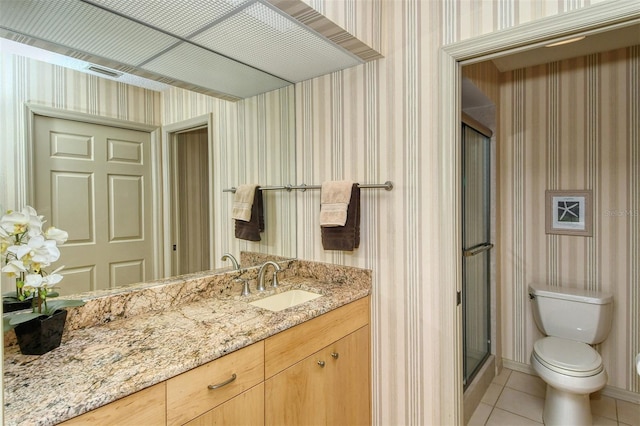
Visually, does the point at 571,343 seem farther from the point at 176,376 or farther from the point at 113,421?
the point at 113,421

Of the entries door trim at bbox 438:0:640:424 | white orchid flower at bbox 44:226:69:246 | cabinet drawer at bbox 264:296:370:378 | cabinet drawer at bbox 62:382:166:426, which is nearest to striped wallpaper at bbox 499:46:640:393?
door trim at bbox 438:0:640:424

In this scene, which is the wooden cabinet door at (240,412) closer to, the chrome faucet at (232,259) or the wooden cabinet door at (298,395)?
the wooden cabinet door at (298,395)

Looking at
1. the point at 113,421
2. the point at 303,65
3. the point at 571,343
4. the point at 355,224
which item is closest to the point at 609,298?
the point at 571,343

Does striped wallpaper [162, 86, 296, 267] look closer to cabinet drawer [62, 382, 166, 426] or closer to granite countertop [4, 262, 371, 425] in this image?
granite countertop [4, 262, 371, 425]

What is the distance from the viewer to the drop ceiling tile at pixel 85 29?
1.12m

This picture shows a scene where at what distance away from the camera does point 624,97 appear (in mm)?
2266

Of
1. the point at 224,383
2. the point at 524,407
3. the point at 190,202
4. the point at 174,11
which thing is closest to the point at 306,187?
the point at 190,202

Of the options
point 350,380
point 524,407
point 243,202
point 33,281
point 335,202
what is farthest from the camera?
point 524,407

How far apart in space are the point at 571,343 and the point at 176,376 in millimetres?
2386

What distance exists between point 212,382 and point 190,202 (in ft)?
2.75

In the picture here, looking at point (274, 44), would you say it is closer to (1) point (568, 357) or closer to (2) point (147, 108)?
(2) point (147, 108)

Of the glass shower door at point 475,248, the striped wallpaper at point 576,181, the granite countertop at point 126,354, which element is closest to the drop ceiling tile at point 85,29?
the granite countertop at point 126,354

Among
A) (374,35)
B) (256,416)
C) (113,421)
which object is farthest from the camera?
(374,35)

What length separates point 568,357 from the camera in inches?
78.5
